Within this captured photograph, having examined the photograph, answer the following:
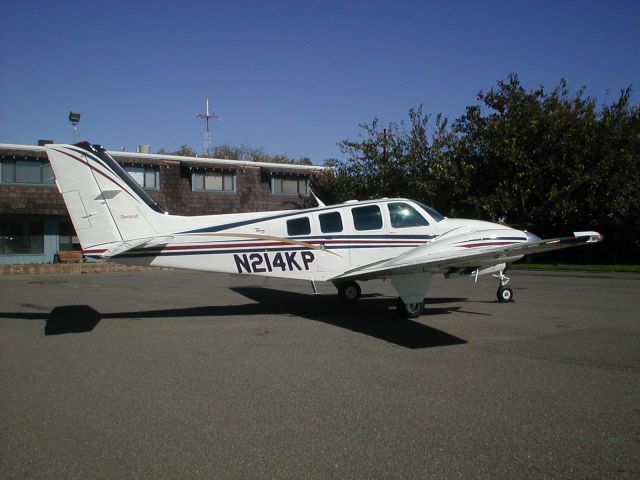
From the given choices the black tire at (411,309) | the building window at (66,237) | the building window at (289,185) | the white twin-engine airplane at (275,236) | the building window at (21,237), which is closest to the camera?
the white twin-engine airplane at (275,236)

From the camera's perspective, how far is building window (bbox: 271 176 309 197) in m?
33.6

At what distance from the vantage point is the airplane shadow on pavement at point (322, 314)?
9039 mm

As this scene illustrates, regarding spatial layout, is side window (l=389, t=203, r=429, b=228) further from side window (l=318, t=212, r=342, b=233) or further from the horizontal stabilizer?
the horizontal stabilizer

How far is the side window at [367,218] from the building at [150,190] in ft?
70.1

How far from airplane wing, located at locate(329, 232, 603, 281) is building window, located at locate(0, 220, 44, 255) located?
2405 cm

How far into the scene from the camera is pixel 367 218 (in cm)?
1120

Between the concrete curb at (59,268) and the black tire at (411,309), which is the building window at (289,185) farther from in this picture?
the black tire at (411,309)

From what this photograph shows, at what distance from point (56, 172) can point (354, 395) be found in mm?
7624

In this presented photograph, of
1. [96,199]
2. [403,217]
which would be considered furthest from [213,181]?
[403,217]

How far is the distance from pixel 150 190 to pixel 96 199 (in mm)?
20846

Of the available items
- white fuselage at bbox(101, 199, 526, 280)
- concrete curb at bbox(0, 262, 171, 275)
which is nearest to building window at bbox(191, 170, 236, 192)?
concrete curb at bbox(0, 262, 171, 275)

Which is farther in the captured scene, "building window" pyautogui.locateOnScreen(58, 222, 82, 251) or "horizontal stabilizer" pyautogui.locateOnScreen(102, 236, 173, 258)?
"building window" pyautogui.locateOnScreen(58, 222, 82, 251)

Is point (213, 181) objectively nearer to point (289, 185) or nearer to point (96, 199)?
point (289, 185)

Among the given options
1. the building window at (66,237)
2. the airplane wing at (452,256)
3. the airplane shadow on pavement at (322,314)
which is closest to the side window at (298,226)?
the airplane wing at (452,256)
